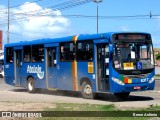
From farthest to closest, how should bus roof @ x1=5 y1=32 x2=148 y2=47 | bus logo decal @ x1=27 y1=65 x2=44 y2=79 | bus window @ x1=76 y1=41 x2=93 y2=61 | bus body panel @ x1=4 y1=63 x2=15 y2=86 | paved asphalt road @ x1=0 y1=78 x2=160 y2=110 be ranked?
bus body panel @ x1=4 y1=63 x2=15 y2=86 < bus logo decal @ x1=27 y1=65 x2=44 y2=79 < bus window @ x1=76 y1=41 x2=93 y2=61 < bus roof @ x1=5 y1=32 x2=148 y2=47 < paved asphalt road @ x1=0 y1=78 x2=160 y2=110

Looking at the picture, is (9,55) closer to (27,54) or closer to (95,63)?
(27,54)

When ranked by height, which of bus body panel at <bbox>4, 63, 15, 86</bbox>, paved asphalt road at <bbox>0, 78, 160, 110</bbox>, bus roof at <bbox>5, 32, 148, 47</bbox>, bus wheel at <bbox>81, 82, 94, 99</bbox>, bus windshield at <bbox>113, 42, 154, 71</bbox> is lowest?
paved asphalt road at <bbox>0, 78, 160, 110</bbox>

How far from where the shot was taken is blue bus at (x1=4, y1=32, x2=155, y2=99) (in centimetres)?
1817

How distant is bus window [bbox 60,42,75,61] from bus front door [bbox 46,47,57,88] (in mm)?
702

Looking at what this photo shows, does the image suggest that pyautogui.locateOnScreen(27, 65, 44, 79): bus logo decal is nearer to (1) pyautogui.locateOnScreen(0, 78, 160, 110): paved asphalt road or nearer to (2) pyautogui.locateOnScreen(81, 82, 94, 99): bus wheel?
(1) pyautogui.locateOnScreen(0, 78, 160, 110): paved asphalt road

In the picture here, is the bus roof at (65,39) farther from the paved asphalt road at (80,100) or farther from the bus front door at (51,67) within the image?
the paved asphalt road at (80,100)

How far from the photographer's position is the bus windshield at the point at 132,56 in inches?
714

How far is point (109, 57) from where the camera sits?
18062 millimetres

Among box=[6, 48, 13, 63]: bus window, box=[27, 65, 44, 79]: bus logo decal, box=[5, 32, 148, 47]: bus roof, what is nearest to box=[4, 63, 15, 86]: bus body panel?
box=[6, 48, 13, 63]: bus window

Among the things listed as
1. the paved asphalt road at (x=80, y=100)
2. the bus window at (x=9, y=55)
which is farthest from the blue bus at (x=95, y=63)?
the bus window at (x=9, y=55)

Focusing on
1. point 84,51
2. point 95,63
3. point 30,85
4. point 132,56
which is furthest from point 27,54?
point 132,56

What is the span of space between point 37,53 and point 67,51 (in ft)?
9.56

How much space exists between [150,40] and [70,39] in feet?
12.3

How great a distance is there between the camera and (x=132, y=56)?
18328 mm
